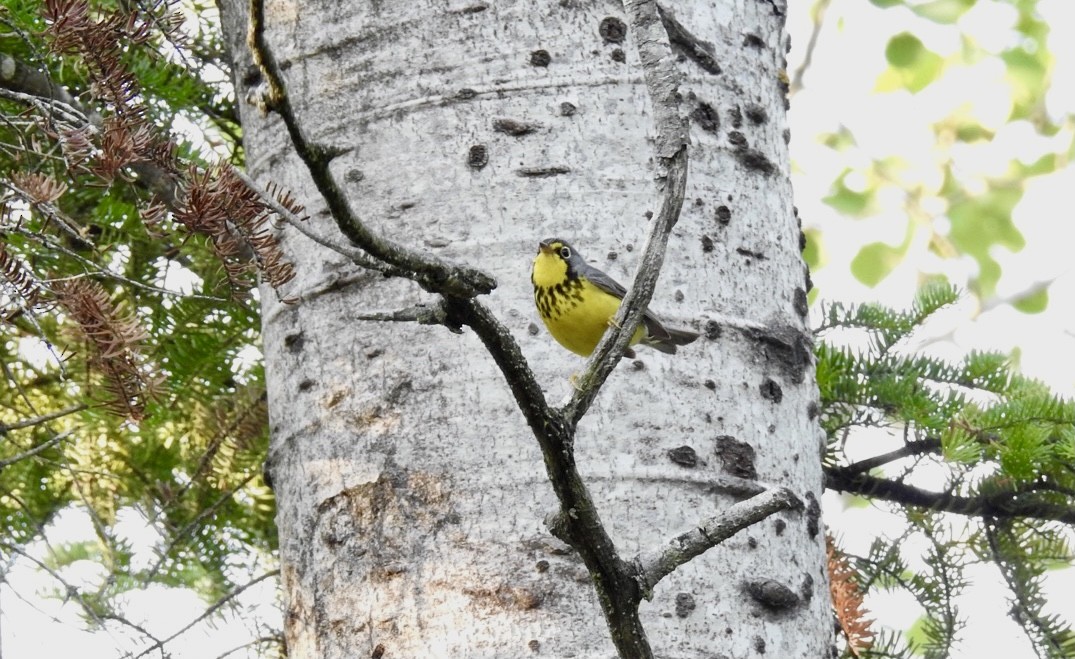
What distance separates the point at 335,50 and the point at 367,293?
38cm

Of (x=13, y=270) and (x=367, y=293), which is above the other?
(x=367, y=293)

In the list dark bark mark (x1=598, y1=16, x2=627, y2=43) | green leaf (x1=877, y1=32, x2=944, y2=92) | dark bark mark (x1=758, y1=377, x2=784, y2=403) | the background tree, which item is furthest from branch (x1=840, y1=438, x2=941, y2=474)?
green leaf (x1=877, y1=32, x2=944, y2=92)

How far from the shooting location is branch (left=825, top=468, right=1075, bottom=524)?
2.13 m

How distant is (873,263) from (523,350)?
13.9 feet

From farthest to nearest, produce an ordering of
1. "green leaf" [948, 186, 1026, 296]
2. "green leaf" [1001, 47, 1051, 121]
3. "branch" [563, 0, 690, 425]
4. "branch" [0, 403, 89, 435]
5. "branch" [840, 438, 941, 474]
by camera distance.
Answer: "green leaf" [948, 186, 1026, 296]
"green leaf" [1001, 47, 1051, 121]
"branch" [840, 438, 941, 474]
"branch" [0, 403, 89, 435]
"branch" [563, 0, 690, 425]

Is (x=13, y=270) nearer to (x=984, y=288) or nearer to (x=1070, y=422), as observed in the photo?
(x=1070, y=422)

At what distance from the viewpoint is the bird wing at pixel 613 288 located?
1551 mm

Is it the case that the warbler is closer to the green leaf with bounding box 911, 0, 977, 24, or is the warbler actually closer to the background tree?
the background tree

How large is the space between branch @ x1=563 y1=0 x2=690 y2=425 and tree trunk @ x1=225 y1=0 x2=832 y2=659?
488 mm

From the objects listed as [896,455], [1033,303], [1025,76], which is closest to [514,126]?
[896,455]

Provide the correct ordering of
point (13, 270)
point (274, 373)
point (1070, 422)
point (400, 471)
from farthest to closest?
point (1070, 422), point (274, 373), point (400, 471), point (13, 270)

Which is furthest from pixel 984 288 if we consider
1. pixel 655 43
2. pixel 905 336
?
pixel 655 43

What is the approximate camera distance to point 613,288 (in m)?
1.60

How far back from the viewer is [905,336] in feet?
8.14
